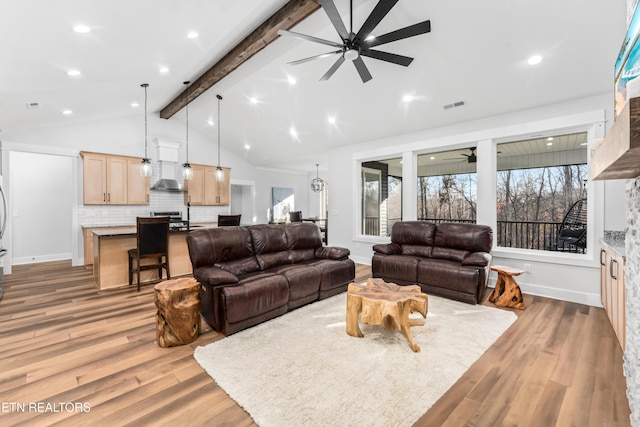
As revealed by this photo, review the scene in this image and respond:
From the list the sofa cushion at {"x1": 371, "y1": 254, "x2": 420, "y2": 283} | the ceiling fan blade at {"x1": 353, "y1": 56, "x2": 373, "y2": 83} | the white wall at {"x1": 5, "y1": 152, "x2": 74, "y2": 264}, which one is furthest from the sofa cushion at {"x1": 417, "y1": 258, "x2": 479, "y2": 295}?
the white wall at {"x1": 5, "y1": 152, "x2": 74, "y2": 264}

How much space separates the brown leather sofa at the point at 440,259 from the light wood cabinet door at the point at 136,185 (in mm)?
5465

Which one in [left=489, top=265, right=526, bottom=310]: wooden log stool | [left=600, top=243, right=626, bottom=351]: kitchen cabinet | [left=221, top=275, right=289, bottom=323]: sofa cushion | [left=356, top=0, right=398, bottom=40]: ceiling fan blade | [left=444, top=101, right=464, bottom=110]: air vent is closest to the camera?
[left=356, top=0, right=398, bottom=40]: ceiling fan blade

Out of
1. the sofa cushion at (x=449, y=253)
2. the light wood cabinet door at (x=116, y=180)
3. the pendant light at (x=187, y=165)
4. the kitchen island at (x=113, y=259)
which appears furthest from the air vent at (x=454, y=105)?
the light wood cabinet door at (x=116, y=180)

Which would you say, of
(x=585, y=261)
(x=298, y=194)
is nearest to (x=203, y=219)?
(x=298, y=194)

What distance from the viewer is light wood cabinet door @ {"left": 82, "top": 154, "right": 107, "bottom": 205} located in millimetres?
5816

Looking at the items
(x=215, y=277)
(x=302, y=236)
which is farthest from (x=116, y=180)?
(x=215, y=277)

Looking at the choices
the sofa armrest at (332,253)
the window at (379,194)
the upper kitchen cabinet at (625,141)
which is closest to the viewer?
the upper kitchen cabinet at (625,141)

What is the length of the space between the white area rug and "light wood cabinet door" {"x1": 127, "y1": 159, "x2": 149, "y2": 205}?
5.21 meters

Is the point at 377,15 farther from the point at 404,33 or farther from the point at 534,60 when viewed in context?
the point at 534,60

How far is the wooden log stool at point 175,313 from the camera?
8.41 ft

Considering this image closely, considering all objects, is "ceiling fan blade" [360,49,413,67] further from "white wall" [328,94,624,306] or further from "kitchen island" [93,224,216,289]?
"kitchen island" [93,224,216,289]

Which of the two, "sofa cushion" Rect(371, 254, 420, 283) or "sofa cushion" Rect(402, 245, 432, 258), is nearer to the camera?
"sofa cushion" Rect(371, 254, 420, 283)

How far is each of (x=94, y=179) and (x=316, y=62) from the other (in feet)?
16.9

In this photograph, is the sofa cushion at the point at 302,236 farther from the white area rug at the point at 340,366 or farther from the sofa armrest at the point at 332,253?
the white area rug at the point at 340,366
